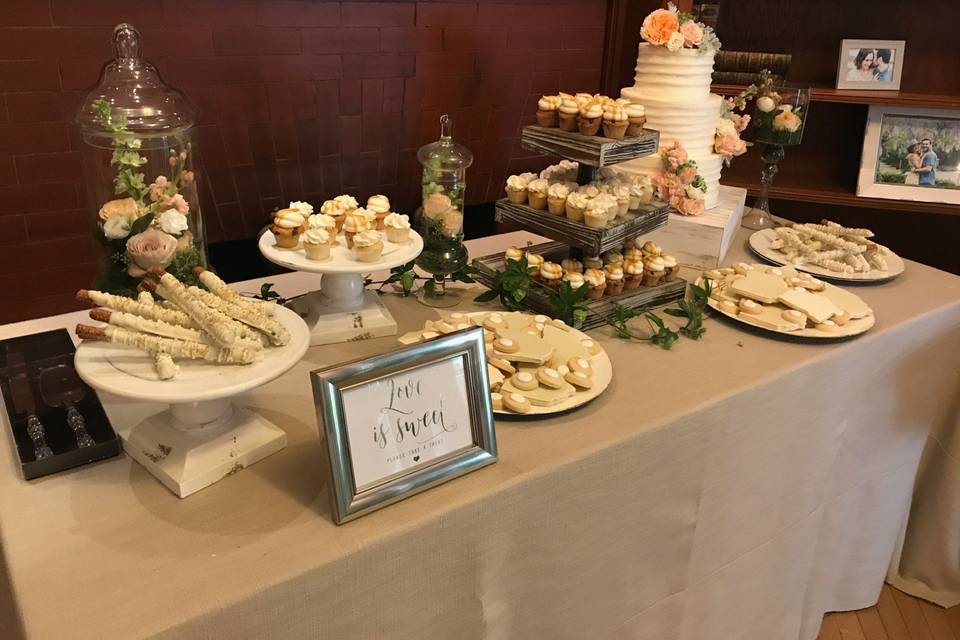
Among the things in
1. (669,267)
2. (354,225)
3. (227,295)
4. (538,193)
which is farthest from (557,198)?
(227,295)

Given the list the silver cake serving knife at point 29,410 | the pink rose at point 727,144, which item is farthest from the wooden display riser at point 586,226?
the silver cake serving knife at point 29,410

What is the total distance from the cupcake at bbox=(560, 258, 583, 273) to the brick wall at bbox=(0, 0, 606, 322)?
33.5 inches

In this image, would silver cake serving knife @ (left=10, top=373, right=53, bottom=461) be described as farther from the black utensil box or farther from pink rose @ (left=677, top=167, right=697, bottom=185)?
pink rose @ (left=677, top=167, right=697, bottom=185)

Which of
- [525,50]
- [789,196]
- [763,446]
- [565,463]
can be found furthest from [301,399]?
[789,196]

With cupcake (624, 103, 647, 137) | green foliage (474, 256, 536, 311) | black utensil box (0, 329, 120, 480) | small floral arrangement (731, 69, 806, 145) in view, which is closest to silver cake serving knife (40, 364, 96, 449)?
black utensil box (0, 329, 120, 480)

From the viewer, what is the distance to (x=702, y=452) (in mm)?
1115

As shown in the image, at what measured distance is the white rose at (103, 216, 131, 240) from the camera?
3.17 feet

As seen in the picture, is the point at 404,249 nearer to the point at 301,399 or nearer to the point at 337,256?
the point at 337,256

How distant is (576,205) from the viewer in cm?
129

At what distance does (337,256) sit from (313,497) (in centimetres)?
42

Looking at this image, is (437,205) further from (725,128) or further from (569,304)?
(725,128)

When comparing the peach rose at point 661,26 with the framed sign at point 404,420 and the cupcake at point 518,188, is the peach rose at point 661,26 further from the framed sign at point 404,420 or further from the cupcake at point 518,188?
the framed sign at point 404,420

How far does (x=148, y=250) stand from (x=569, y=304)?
2.07ft

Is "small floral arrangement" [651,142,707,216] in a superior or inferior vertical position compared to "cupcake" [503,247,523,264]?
superior
